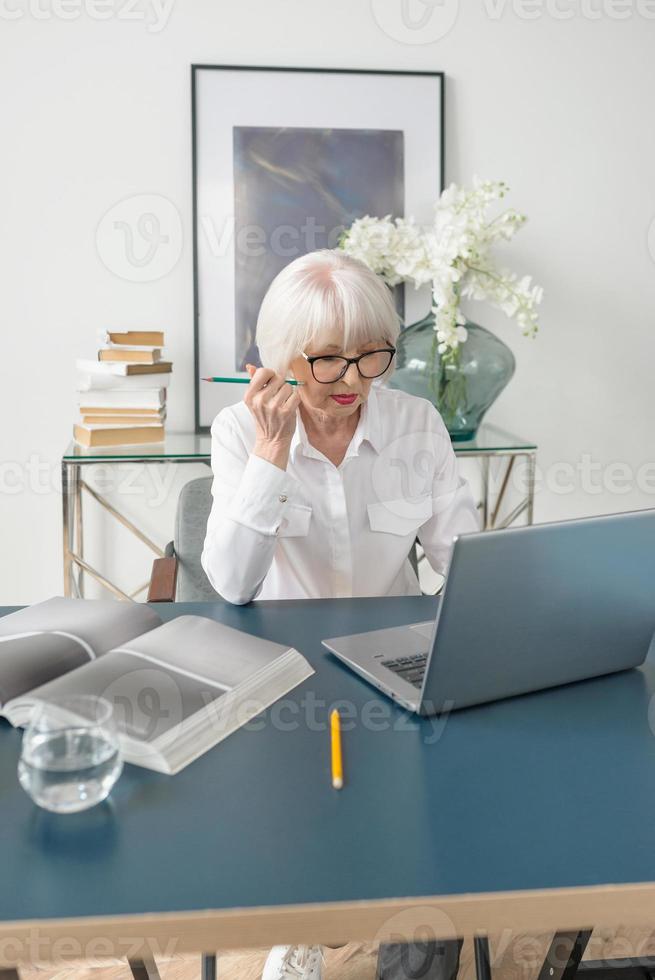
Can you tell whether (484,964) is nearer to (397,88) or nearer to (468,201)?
(468,201)

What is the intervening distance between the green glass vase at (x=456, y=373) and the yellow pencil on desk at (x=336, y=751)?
64.9 inches

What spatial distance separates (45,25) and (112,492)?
138cm

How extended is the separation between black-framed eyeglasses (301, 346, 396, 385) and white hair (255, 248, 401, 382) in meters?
0.03

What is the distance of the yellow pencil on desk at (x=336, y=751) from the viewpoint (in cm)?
91

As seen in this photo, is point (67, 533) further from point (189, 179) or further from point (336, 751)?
point (336, 751)

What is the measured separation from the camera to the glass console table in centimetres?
252

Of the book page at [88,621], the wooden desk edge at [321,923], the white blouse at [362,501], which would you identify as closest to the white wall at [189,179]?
the white blouse at [362,501]

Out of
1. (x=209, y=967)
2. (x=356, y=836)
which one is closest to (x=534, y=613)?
(x=356, y=836)

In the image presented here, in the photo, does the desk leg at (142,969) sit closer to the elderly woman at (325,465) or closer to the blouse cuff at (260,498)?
the elderly woman at (325,465)

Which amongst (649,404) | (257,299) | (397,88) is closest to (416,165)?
(397,88)

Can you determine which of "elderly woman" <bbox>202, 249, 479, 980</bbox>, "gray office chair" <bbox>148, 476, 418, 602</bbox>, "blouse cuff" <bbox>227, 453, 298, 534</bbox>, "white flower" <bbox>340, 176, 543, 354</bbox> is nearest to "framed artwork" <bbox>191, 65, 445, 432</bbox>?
"white flower" <bbox>340, 176, 543, 354</bbox>

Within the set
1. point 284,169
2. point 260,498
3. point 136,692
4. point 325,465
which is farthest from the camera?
point 284,169

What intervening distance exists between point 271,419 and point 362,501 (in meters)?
0.32

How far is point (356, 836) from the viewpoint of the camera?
821 millimetres
